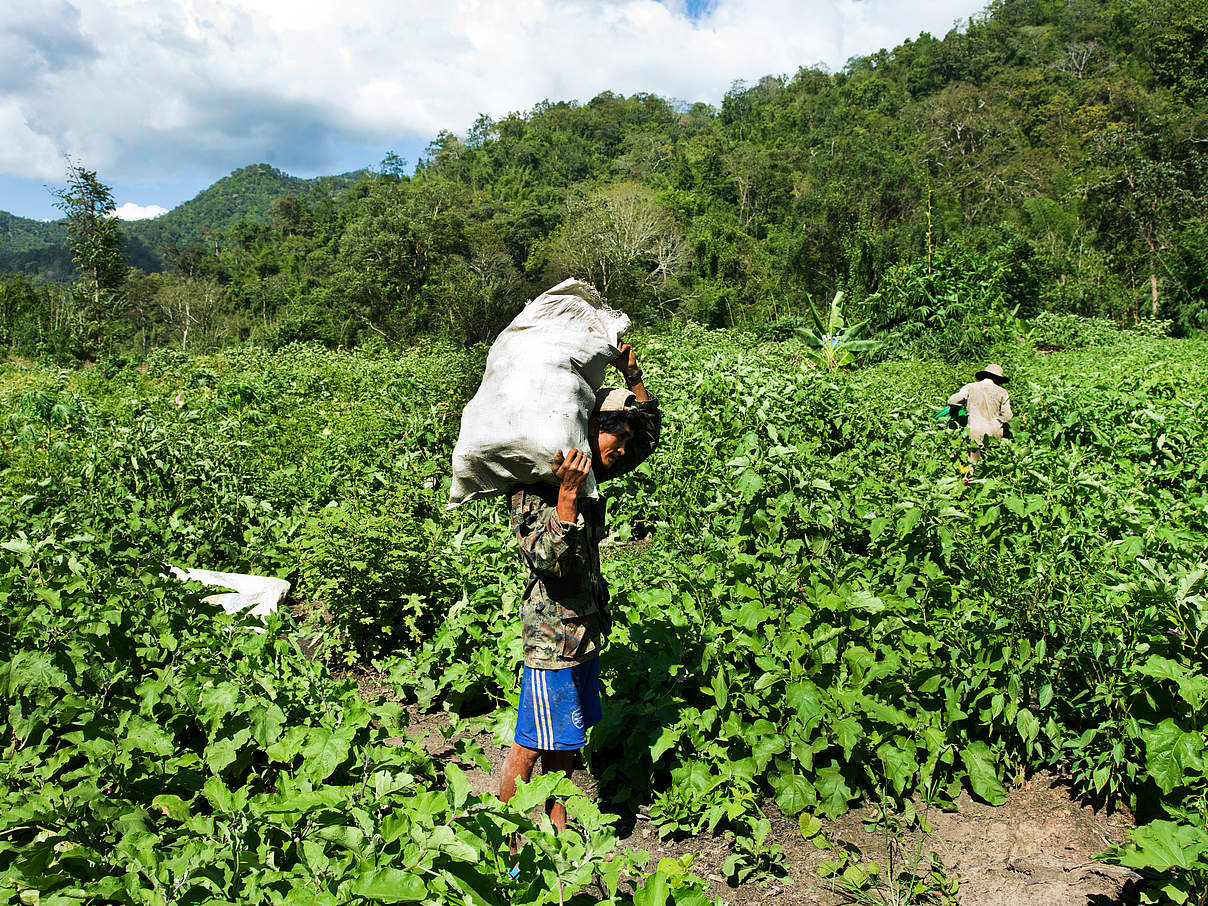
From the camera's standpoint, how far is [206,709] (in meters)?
2.36

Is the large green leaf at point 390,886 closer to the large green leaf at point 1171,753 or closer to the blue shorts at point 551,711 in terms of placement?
the blue shorts at point 551,711

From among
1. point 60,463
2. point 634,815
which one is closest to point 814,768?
point 634,815

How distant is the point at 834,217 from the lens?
35.6m

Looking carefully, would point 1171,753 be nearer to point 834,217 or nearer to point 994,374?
point 994,374

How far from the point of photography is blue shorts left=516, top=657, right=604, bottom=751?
245cm

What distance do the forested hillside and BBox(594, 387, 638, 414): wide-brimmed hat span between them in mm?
13266

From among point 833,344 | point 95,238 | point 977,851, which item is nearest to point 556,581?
point 977,851

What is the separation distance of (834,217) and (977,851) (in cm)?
3631

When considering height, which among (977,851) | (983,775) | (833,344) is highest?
(833,344)

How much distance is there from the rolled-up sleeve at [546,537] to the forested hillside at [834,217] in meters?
13.7

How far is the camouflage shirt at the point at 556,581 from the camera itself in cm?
234

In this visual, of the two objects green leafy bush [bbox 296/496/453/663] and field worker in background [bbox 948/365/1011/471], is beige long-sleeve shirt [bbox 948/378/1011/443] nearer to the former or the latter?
field worker in background [bbox 948/365/1011/471]

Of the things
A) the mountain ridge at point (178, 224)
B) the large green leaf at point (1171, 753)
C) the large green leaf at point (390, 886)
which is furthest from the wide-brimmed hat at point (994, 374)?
the mountain ridge at point (178, 224)

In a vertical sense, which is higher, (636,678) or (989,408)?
(989,408)
